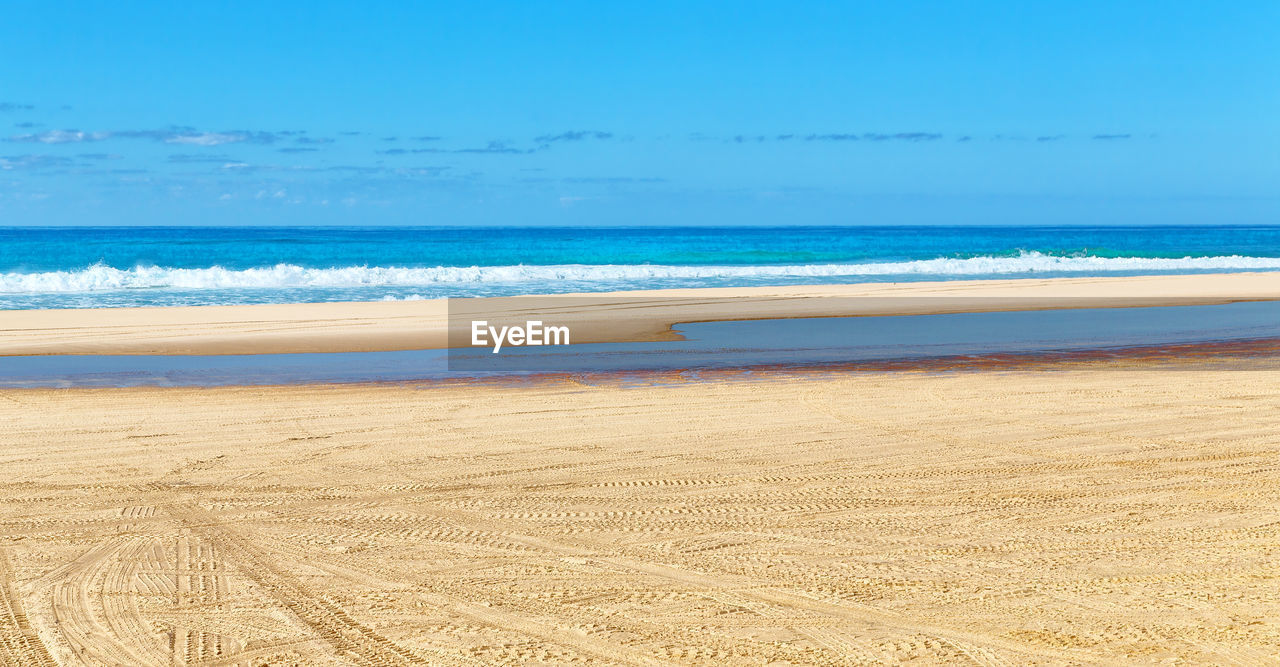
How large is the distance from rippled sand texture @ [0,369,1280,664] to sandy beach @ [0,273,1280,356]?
6168 mm

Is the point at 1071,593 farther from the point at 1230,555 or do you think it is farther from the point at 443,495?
the point at 443,495

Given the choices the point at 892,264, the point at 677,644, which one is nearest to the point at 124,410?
the point at 677,644

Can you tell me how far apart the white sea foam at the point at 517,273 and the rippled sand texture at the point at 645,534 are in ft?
76.2

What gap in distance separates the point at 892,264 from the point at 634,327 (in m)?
29.9

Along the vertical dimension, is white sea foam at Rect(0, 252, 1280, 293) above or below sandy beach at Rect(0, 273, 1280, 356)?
above

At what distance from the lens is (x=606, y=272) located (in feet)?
125

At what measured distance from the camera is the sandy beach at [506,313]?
581 inches

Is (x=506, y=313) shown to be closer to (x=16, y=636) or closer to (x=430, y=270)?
(x=16, y=636)

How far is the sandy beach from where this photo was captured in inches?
581

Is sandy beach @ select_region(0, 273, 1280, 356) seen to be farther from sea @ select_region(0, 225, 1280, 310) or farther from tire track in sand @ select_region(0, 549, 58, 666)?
tire track in sand @ select_region(0, 549, 58, 666)

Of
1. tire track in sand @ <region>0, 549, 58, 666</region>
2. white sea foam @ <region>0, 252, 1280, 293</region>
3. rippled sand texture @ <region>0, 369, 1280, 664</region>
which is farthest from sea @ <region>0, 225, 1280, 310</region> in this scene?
tire track in sand @ <region>0, 549, 58, 666</region>

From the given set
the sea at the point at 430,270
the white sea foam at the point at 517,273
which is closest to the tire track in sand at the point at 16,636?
the sea at the point at 430,270

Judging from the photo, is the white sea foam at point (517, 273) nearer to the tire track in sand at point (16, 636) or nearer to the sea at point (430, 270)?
the sea at point (430, 270)

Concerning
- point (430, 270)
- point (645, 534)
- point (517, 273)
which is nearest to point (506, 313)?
point (645, 534)
